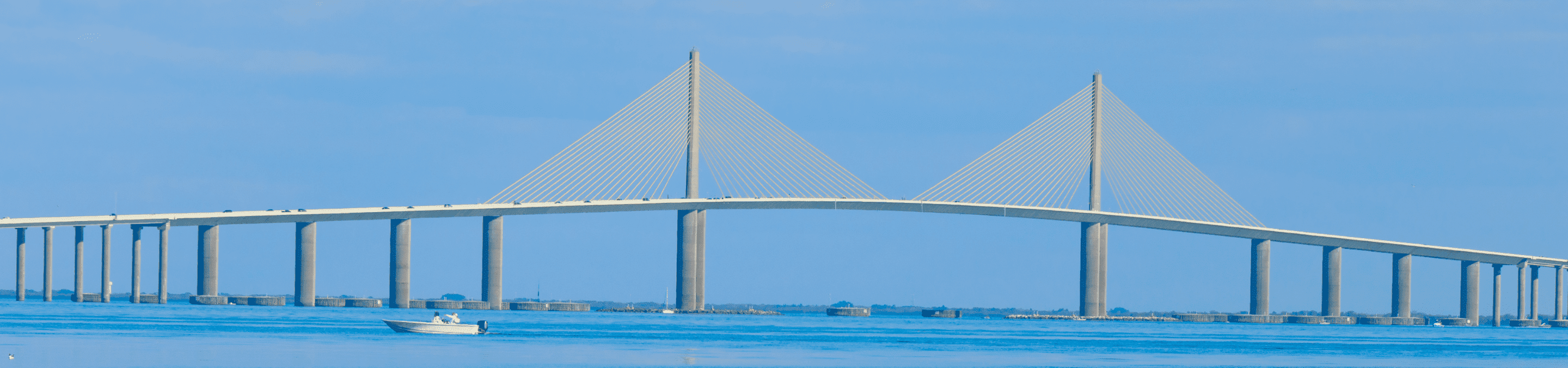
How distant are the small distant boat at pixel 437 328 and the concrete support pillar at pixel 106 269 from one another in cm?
3367

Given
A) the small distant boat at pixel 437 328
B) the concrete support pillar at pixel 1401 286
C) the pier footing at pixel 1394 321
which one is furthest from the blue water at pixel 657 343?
the pier footing at pixel 1394 321

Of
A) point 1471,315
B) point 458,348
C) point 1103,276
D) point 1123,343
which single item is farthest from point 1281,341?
point 1471,315

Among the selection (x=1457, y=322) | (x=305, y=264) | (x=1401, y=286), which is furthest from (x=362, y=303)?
(x=1457, y=322)

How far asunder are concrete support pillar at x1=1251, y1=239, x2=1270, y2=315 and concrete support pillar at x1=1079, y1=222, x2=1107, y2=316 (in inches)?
376

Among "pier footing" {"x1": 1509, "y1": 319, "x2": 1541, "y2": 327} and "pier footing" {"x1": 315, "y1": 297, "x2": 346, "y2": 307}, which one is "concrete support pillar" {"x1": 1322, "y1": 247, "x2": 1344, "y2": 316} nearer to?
"pier footing" {"x1": 1509, "y1": 319, "x2": 1541, "y2": 327}

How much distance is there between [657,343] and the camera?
58.4m

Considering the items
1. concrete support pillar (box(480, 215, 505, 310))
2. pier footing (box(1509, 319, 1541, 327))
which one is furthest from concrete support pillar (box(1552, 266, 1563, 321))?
concrete support pillar (box(480, 215, 505, 310))

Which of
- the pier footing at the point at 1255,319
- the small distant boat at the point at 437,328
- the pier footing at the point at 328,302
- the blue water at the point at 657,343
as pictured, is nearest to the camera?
the blue water at the point at 657,343

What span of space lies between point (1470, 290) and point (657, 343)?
71.6 metres

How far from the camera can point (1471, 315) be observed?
376 feet

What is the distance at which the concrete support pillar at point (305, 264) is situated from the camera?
90.1m

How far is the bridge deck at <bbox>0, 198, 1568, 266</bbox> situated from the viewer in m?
88.9

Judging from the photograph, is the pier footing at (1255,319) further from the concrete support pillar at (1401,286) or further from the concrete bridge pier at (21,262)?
the concrete bridge pier at (21,262)

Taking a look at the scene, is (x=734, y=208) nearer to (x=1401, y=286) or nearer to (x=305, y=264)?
(x=305, y=264)
